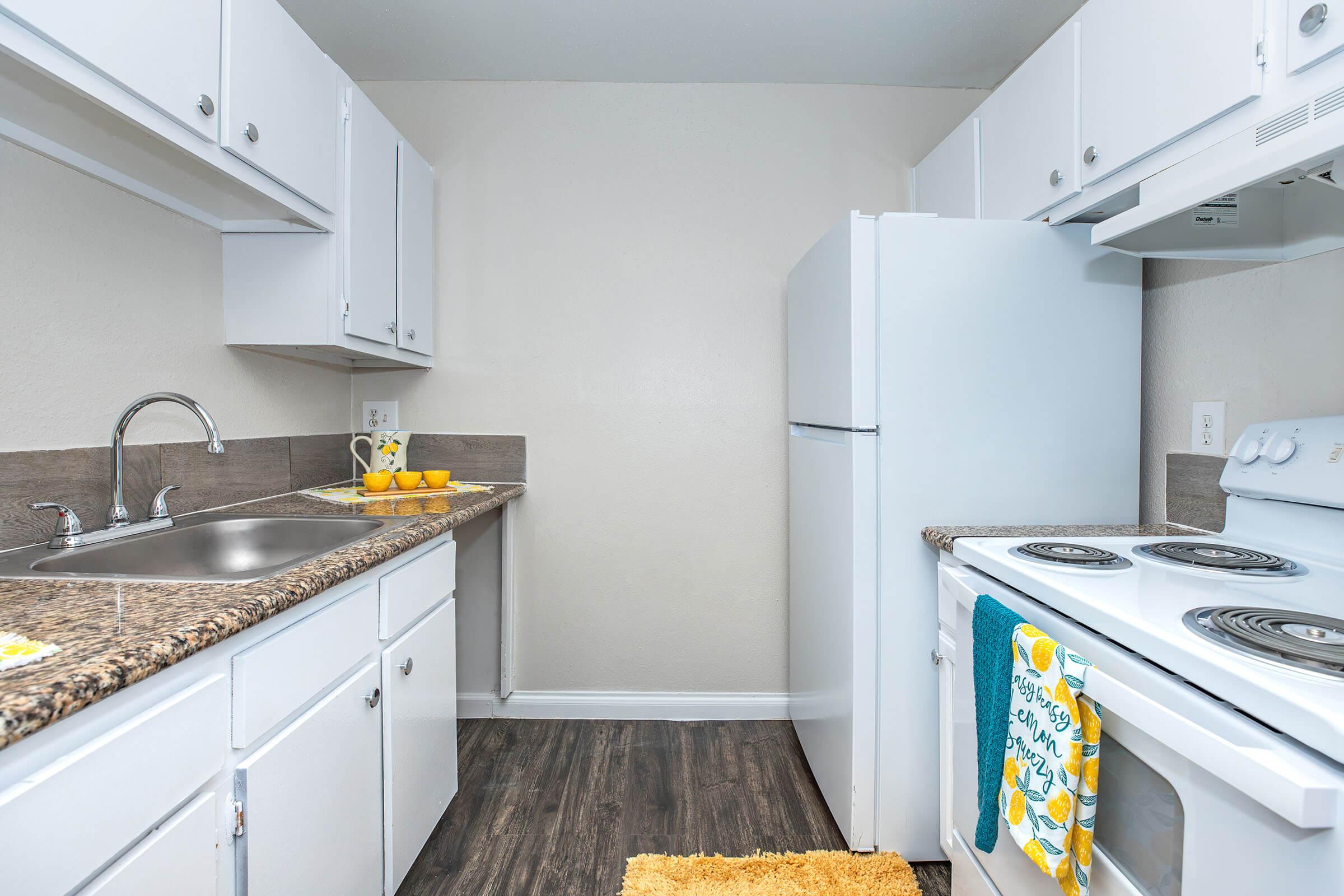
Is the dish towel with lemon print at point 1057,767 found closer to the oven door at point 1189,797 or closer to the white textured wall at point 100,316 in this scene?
the oven door at point 1189,797

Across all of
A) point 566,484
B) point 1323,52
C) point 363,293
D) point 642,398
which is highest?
point 1323,52

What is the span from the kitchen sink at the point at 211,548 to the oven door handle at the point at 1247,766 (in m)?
1.20

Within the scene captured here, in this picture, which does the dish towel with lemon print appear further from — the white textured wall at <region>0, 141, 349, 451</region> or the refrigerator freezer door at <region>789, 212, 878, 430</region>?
the white textured wall at <region>0, 141, 349, 451</region>

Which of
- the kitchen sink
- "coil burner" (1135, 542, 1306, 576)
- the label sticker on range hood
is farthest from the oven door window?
the kitchen sink

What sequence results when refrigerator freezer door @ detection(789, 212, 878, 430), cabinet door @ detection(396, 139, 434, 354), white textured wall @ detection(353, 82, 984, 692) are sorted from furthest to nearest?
white textured wall @ detection(353, 82, 984, 692) → cabinet door @ detection(396, 139, 434, 354) → refrigerator freezer door @ detection(789, 212, 878, 430)

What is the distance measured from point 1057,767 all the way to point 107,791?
1.11m

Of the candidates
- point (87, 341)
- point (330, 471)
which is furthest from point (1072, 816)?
point (330, 471)

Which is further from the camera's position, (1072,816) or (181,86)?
(181,86)

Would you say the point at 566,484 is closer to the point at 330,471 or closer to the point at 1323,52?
the point at 330,471

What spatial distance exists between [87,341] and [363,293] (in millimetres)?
627

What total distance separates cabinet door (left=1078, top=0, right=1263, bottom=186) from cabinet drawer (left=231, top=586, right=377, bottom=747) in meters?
1.72

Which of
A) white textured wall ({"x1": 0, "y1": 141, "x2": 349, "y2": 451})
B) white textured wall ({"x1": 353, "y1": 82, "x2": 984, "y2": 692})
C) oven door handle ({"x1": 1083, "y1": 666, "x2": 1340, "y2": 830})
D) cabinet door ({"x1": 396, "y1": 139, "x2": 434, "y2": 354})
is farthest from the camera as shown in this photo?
white textured wall ({"x1": 353, "y1": 82, "x2": 984, "y2": 692})

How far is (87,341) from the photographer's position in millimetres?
1336

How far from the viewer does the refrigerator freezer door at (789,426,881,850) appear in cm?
157
